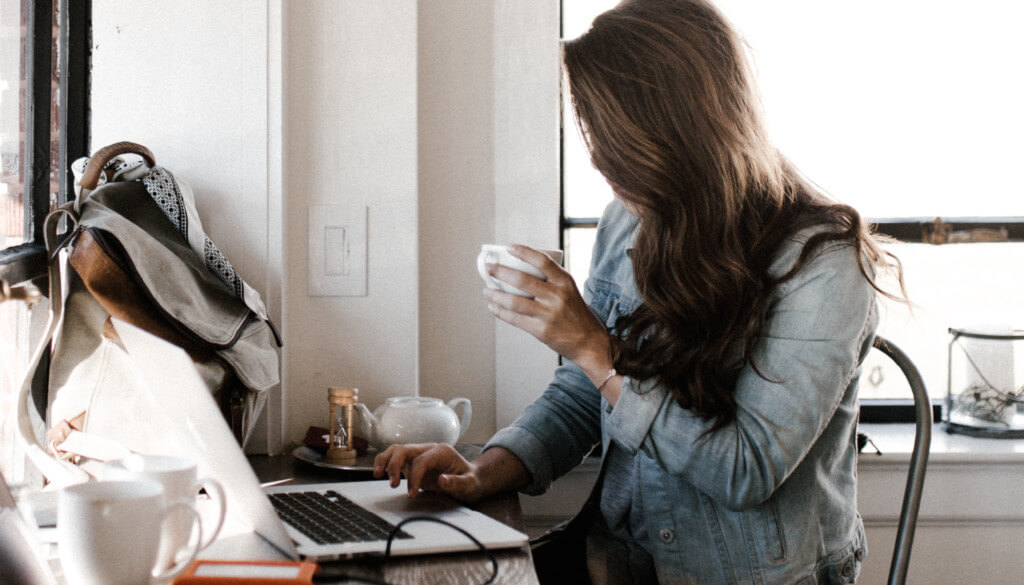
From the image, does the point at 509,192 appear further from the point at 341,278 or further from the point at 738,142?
the point at 738,142

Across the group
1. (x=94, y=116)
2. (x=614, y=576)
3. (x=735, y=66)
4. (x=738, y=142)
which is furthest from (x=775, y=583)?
(x=94, y=116)

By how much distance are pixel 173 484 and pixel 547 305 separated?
0.53m

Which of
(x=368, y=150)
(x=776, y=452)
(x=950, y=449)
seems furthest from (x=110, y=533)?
(x=950, y=449)

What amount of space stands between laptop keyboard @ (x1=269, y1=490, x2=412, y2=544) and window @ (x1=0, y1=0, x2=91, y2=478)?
0.40 meters

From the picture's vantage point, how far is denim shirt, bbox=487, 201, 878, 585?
46.5 inches

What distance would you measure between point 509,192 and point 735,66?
2.48 feet

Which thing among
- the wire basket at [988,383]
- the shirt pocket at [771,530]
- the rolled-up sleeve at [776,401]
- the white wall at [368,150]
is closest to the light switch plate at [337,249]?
the white wall at [368,150]

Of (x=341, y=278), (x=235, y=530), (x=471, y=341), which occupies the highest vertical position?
(x=341, y=278)

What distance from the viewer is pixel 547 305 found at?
124cm

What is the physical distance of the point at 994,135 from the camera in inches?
86.3

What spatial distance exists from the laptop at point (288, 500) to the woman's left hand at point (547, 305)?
255 millimetres

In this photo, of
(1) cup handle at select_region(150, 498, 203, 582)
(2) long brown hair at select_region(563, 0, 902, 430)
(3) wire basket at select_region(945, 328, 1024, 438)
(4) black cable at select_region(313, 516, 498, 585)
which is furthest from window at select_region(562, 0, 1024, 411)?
(1) cup handle at select_region(150, 498, 203, 582)

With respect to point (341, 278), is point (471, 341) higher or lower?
lower

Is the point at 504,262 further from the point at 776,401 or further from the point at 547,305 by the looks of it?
the point at 776,401
